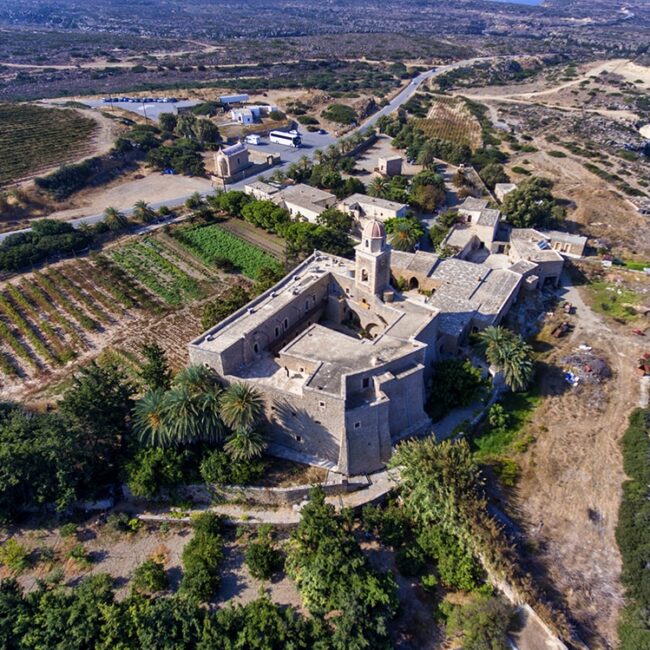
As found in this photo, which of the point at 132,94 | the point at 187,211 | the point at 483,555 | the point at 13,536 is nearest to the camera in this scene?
the point at 483,555

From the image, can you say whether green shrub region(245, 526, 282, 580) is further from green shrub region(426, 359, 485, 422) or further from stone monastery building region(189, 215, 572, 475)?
green shrub region(426, 359, 485, 422)

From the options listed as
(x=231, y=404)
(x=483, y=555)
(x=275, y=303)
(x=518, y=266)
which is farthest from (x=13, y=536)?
(x=518, y=266)

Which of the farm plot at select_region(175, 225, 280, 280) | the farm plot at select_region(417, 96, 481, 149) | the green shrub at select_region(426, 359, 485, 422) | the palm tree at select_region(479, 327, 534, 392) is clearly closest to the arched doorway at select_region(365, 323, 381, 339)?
the green shrub at select_region(426, 359, 485, 422)

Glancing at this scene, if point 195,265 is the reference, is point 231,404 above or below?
above

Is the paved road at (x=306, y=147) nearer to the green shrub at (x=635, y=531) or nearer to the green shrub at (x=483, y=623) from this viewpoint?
the green shrub at (x=635, y=531)

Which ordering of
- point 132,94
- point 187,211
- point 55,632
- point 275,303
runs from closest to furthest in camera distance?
point 55,632 < point 275,303 < point 187,211 < point 132,94

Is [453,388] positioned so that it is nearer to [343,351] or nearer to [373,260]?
[343,351]

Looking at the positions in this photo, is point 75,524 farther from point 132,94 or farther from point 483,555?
point 132,94

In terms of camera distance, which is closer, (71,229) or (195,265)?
(195,265)
